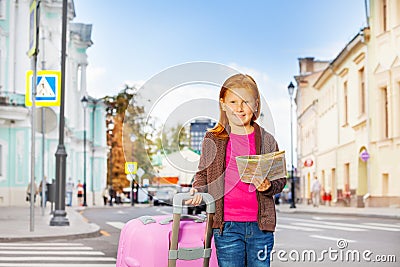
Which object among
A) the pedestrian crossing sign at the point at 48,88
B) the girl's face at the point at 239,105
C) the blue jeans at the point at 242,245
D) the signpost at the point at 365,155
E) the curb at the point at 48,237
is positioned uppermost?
the pedestrian crossing sign at the point at 48,88

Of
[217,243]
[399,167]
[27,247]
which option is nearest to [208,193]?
[217,243]

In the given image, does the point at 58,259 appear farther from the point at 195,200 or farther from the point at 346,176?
the point at 346,176

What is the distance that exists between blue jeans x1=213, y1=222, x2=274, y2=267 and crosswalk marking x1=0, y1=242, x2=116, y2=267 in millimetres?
5525

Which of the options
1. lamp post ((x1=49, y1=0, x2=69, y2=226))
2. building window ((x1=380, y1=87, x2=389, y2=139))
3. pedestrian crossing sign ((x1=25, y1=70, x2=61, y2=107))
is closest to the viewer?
pedestrian crossing sign ((x1=25, y1=70, x2=61, y2=107))

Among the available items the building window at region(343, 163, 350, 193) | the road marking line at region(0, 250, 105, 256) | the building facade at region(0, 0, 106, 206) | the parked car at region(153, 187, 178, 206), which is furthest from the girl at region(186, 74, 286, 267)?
the building window at region(343, 163, 350, 193)

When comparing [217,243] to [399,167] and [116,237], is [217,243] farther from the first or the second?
[399,167]

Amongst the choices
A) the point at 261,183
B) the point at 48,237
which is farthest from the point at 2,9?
the point at 261,183

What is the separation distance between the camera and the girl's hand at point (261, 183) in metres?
4.36

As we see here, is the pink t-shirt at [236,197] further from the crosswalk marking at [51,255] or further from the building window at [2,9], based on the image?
the building window at [2,9]

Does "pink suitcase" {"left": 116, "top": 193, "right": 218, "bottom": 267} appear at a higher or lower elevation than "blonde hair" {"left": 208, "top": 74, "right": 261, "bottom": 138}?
lower

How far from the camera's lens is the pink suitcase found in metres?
4.49

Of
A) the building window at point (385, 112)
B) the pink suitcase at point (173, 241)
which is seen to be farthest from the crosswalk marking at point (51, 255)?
the building window at point (385, 112)

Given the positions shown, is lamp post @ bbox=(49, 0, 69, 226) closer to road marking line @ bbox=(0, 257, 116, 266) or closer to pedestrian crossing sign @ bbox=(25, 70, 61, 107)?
pedestrian crossing sign @ bbox=(25, 70, 61, 107)

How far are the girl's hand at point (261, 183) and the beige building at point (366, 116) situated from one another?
94.6ft
